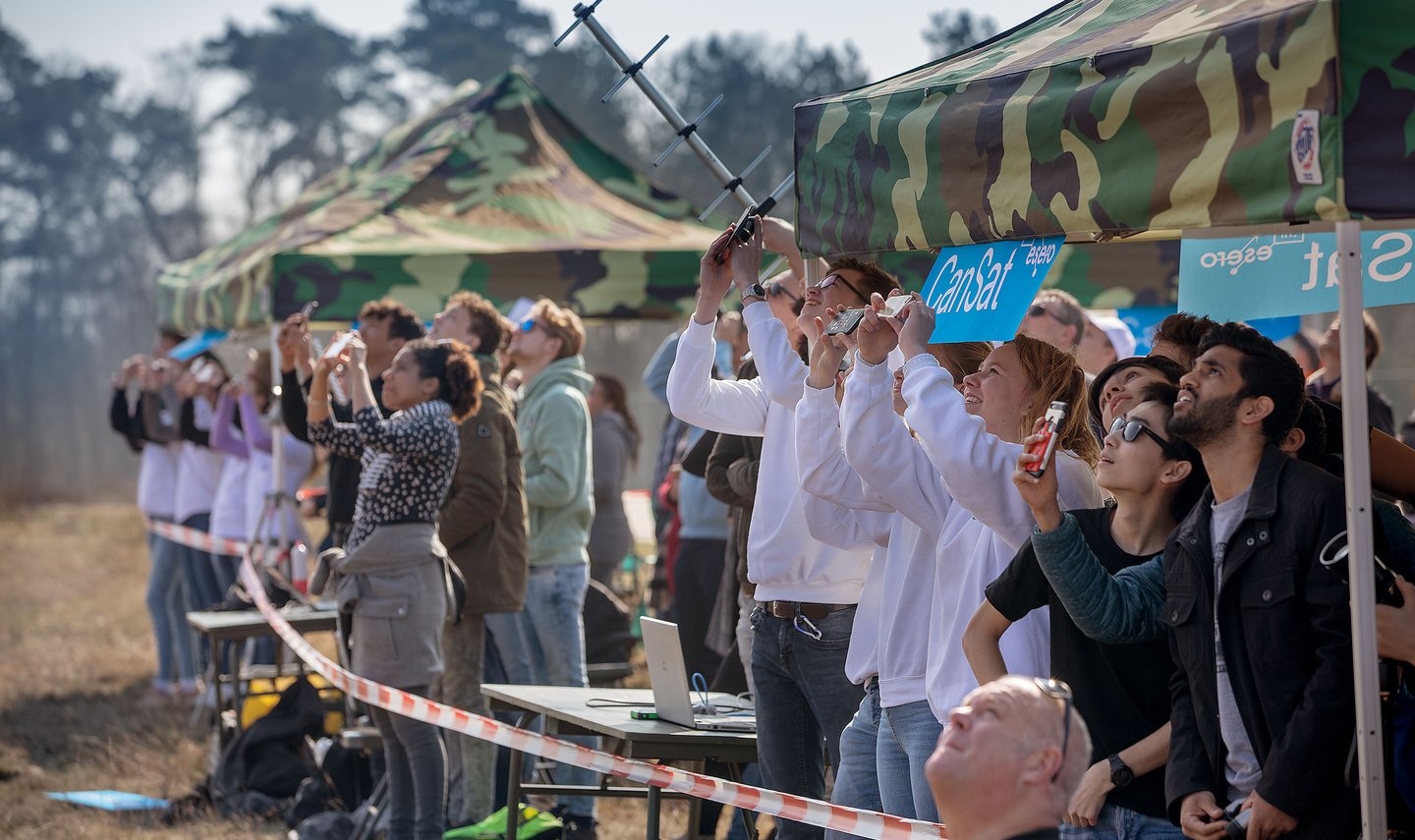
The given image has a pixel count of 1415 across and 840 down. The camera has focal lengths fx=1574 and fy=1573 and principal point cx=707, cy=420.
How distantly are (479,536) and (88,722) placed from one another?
409 centimetres

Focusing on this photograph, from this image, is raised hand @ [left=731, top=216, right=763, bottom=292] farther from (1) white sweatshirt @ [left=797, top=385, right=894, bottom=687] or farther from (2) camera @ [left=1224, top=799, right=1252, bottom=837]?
(2) camera @ [left=1224, top=799, right=1252, bottom=837]

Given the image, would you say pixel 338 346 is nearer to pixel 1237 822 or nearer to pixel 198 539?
pixel 1237 822

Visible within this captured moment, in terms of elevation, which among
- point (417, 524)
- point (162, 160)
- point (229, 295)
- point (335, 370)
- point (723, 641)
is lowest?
point (723, 641)

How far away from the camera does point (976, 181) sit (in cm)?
292

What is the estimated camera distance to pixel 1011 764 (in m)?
2.12

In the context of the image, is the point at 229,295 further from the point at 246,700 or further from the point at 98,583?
the point at 98,583

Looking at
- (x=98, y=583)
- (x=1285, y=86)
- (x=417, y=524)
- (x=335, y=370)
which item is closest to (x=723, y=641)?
(x=417, y=524)

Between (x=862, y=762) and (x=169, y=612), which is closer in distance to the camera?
(x=862, y=762)

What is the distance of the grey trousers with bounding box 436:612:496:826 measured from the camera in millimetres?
5668

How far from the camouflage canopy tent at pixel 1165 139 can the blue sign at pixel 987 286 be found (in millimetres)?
64

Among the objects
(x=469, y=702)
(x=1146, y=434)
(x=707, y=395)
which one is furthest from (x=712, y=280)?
(x=469, y=702)

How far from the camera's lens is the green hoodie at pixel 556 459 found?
240 inches

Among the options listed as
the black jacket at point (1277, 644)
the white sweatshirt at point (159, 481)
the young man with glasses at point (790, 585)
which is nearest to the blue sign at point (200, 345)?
the white sweatshirt at point (159, 481)

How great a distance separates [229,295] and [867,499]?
534 centimetres
